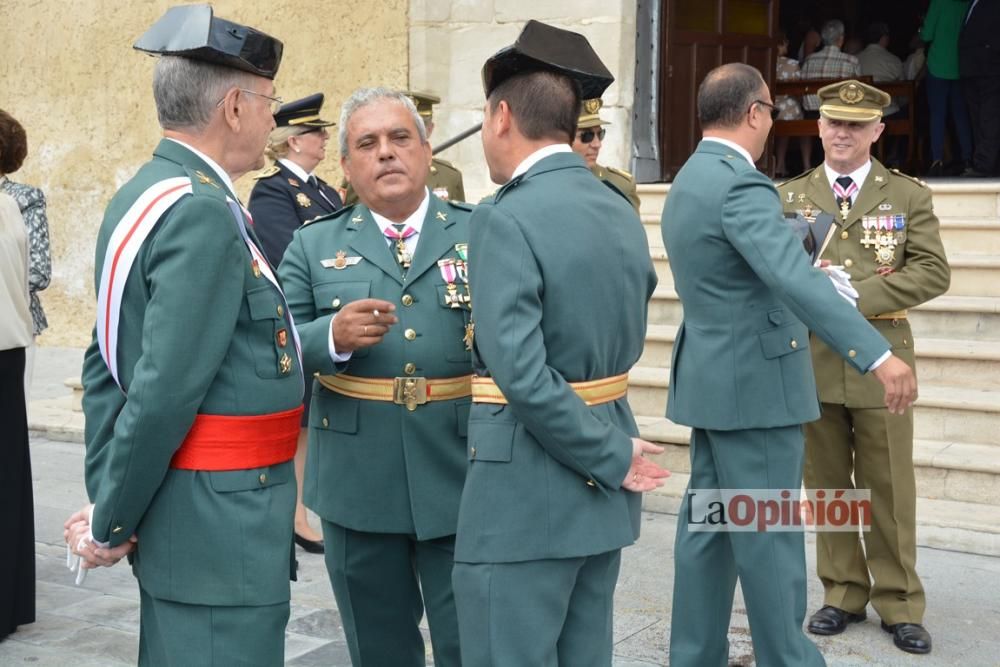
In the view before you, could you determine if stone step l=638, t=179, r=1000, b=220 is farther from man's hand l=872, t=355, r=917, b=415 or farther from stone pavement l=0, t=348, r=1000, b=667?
man's hand l=872, t=355, r=917, b=415

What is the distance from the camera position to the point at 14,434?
4539 mm

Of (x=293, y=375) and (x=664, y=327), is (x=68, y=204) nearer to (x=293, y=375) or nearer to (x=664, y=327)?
(x=664, y=327)

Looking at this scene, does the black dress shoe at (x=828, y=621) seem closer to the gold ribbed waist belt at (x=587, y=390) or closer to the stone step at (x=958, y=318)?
the gold ribbed waist belt at (x=587, y=390)

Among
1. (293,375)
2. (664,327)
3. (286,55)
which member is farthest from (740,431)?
(286,55)

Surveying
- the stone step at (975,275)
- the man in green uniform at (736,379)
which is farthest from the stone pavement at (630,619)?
the stone step at (975,275)

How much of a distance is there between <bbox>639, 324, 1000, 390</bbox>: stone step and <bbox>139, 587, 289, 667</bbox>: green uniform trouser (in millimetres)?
3974

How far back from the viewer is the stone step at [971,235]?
7031 mm

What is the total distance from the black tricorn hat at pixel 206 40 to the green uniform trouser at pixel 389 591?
4.17 feet

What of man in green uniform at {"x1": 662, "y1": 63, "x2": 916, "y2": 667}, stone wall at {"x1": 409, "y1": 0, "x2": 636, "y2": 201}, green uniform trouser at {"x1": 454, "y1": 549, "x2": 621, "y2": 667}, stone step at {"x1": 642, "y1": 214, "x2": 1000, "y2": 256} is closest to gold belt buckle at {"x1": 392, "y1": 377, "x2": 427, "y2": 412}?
green uniform trouser at {"x1": 454, "y1": 549, "x2": 621, "y2": 667}

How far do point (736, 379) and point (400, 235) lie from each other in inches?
44.2

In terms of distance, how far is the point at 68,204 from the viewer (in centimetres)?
1066

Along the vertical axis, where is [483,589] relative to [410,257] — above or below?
below

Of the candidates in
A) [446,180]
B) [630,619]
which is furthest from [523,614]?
[446,180]

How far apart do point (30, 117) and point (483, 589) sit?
9.29 metres
